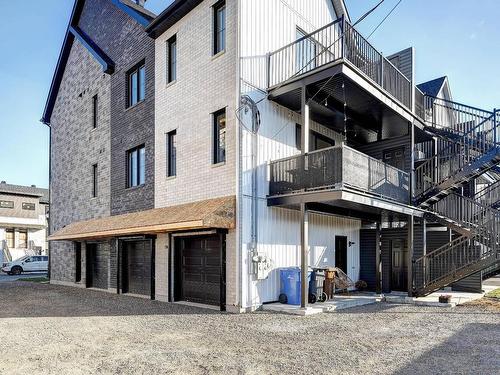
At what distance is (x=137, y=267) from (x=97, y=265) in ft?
12.9

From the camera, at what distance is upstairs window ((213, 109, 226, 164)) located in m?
12.2

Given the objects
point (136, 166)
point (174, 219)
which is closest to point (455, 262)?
point (174, 219)

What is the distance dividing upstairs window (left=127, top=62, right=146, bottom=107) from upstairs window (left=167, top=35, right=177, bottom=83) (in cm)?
192

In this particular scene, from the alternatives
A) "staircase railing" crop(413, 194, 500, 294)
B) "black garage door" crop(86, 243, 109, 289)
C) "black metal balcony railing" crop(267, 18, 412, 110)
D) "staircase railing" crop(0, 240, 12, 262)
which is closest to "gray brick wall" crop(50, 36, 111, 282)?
"black garage door" crop(86, 243, 109, 289)

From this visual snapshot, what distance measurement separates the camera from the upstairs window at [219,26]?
12516 mm

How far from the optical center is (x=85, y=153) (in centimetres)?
2020

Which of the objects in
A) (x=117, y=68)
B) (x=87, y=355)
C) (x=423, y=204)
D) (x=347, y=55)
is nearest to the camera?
(x=87, y=355)

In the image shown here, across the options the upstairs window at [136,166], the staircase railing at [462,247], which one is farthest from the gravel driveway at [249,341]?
the upstairs window at [136,166]

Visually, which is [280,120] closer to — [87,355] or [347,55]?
[347,55]

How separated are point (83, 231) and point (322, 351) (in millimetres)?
12871

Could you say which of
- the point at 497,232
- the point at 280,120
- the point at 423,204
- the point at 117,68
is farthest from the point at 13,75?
the point at 497,232

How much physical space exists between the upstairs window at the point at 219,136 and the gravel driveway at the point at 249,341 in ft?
14.8

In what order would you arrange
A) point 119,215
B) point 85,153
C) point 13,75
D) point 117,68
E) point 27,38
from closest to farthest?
1. point 27,38
2. point 119,215
3. point 117,68
4. point 85,153
5. point 13,75

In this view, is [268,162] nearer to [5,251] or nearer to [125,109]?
[125,109]
